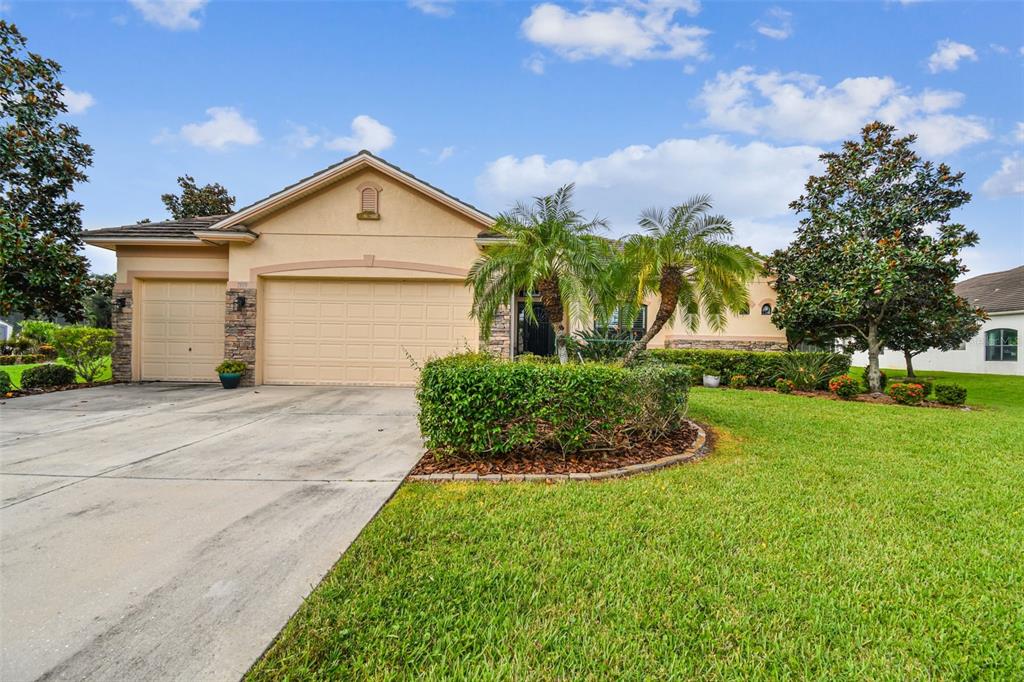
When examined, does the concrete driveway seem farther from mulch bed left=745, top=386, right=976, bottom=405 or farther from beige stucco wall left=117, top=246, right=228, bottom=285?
mulch bed left=745, top=386, right=976, bottom=405

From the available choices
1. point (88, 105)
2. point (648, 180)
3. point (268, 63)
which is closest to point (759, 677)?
point (268, 63)

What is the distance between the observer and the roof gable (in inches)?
418

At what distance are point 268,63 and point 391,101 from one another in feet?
10.2

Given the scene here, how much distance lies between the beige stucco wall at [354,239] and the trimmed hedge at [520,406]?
6.56 metres

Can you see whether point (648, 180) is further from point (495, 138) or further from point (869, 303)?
point (869, 303)

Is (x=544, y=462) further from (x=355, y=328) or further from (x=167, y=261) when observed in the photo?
(x=167, y=261)

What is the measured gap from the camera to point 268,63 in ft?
34.8

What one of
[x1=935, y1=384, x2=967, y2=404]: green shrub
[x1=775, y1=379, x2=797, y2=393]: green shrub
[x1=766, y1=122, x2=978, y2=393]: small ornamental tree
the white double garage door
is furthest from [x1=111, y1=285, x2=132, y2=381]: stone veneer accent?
[x1=935, y1=384, x2=967, y2=404]: green shrub

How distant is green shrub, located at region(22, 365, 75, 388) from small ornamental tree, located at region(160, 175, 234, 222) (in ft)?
48.2

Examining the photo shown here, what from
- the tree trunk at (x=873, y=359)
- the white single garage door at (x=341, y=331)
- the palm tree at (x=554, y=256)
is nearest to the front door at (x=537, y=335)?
the white single garage door at (x=341, y=331)

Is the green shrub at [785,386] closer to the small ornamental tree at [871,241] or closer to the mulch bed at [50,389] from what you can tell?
the small ornamental tree at [871,241]

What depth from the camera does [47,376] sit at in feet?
33.6

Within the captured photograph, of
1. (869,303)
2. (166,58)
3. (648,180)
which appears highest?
(166,58)

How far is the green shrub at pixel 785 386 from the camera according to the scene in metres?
12.0
